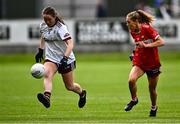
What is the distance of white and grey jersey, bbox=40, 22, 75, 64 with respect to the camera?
61.7ft

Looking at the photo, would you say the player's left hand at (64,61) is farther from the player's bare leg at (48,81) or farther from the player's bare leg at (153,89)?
the player's bare leg at (153,89)

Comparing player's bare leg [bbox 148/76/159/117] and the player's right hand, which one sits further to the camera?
the player's right hand

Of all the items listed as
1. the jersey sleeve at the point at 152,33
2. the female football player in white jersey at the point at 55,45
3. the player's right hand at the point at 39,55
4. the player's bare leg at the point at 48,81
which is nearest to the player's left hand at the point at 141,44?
the jersey sleeve at the point at 152,33

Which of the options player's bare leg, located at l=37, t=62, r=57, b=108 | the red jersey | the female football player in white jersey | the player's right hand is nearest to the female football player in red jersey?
the red jersey

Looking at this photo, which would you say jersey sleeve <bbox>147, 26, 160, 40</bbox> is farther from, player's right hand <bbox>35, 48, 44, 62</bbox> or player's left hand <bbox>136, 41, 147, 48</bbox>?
player's right hand <bbox>35, 48, 44, 62</bbox>

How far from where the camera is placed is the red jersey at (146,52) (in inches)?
727

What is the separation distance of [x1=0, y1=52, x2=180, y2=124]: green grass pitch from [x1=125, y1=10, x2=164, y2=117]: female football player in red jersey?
Result: 716 millimetres

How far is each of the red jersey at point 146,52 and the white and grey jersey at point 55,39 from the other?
135cm

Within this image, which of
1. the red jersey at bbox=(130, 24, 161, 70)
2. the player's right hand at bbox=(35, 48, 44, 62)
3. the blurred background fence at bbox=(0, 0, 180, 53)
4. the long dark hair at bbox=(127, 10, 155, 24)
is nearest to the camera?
the long dark hair at bbox=(127, 10, 155, 24)

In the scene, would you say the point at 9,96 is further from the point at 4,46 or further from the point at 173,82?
the point at 4,46

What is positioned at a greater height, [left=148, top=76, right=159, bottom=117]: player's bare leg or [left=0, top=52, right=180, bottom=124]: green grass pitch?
[left=148, top=76, right=159, bottom=117]: player's bare leg

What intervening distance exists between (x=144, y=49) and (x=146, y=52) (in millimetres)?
69

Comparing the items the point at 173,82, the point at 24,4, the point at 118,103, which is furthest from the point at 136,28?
the point at 24,4

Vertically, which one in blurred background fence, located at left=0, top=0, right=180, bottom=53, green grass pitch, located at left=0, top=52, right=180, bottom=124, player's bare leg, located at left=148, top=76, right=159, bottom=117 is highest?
player's bare leg, located at left=148, top=76, right=159, bottom=117
